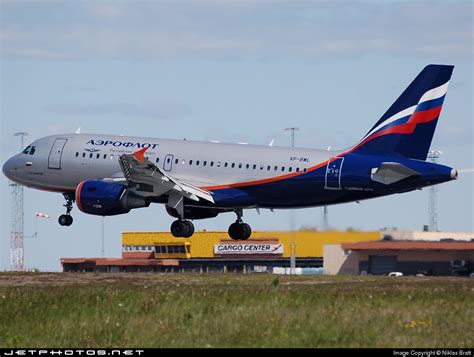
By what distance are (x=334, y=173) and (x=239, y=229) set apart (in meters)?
9.89

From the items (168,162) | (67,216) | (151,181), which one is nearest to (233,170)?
(168,162)

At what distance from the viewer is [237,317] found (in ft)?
110

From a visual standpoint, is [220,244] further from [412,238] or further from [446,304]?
[446,304]

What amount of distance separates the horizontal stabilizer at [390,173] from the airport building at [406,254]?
11.4 ft

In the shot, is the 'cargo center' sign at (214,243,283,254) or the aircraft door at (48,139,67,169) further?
the 'cargo center' sign at (214,243,283,254)

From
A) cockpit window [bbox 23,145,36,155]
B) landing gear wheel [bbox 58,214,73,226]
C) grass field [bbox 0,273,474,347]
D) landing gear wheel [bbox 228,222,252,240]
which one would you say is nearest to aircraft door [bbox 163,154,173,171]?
landing gear wheel [bbox 228,222,252,240]

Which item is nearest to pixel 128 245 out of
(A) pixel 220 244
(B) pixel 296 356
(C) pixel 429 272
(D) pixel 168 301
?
(A) pixel 220 244

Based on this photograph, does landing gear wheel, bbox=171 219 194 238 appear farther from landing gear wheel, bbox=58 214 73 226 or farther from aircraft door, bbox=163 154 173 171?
landing gear wheel, bbox=58 214 73 226

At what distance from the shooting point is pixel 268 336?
103 feet

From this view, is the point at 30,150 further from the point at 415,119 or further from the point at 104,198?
the point at 415,119

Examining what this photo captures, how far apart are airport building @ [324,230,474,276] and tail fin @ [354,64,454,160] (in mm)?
4858

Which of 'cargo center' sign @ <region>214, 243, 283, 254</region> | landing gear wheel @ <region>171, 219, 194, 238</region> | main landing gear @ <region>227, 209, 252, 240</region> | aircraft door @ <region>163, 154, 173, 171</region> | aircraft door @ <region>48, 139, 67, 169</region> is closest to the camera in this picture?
landing gear wheel @ <region>171, 219, 194, 238</region>

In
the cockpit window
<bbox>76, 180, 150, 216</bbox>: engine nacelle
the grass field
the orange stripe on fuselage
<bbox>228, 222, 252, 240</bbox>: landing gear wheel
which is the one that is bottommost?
the grass field

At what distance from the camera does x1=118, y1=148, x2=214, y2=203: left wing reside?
6378 cm
